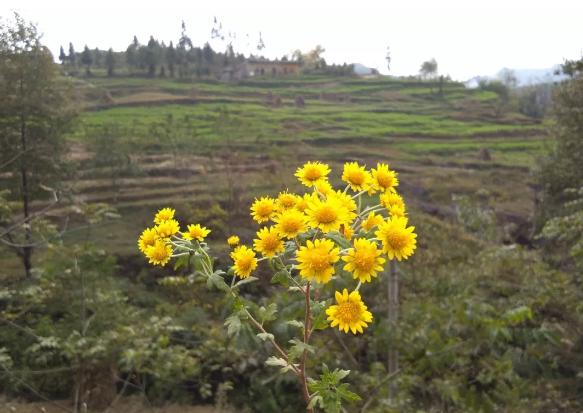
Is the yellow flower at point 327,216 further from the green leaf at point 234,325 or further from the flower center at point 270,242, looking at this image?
the green leaf at point 234,325

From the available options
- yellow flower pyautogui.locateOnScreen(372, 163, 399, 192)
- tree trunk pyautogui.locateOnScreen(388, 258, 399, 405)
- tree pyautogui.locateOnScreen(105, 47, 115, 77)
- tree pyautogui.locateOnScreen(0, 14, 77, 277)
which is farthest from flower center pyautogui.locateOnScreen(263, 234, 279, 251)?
tree pyautogui.locateOnScreen(105, 47, 115, 77)

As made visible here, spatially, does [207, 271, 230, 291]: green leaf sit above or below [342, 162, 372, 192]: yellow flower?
below

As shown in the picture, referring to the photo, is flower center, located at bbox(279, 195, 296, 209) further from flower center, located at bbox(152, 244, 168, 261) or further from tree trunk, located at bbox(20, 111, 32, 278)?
tree trunk, located at bbox(20, 111, 32, 278)

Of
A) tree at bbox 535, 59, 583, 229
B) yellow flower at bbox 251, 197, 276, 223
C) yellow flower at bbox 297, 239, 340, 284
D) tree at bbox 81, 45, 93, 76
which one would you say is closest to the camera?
yellow flower at bbox 297, 239, 340, 284

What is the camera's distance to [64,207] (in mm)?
6539

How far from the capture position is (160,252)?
1027 mm

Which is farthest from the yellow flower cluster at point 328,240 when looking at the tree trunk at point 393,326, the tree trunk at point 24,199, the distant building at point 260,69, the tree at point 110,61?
the distant building at point 260,69

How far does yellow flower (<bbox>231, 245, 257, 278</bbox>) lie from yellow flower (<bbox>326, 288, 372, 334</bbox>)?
0.19m

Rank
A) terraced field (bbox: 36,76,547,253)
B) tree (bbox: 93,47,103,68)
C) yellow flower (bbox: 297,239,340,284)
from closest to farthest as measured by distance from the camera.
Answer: yellow flower (bbox: 297,239,340,284)
terraced field (bbox: 36,76,547,253)
tree (bbox: 93,47,103,68)

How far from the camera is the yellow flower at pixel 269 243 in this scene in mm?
975

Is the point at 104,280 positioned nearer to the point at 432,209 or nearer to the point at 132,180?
the point at 132,180

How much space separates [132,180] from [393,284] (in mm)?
10849

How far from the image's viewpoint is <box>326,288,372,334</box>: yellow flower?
929 mm

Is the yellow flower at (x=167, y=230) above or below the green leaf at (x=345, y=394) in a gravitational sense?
above
